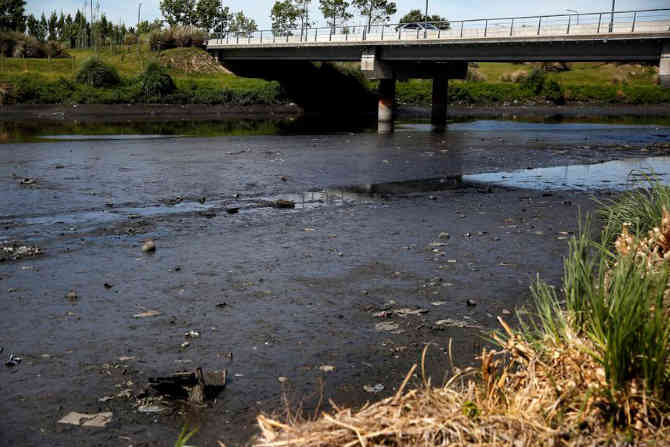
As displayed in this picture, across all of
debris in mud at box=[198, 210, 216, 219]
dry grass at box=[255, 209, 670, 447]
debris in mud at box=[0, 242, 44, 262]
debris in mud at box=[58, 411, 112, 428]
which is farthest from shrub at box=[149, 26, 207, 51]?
dry grass at box=[255, 209, 670, 447]

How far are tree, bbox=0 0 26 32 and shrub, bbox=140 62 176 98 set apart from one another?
5541cm

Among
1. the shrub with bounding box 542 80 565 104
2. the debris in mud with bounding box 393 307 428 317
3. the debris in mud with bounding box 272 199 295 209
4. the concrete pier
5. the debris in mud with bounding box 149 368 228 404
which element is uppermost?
the shrub with bounding box 542 80 565 104

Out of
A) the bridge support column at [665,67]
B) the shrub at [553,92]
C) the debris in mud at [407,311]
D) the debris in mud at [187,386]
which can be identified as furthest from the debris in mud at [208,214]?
the shrub at [553,92]

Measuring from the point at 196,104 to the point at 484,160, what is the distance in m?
35.4

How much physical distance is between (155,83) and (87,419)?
169ft

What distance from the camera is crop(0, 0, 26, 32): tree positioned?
327 feet

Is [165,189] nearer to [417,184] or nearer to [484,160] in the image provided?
[417,184]

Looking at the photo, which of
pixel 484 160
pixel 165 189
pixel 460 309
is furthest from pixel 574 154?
pixel 460 309

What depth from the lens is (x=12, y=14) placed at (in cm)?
10462

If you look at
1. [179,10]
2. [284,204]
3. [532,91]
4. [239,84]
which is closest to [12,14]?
[179,10]

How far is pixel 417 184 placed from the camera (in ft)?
57.4

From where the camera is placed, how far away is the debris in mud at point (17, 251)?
30.9ft

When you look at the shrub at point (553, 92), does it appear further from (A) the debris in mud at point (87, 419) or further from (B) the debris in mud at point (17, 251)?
(A) the debris in mud at point (87, 419)

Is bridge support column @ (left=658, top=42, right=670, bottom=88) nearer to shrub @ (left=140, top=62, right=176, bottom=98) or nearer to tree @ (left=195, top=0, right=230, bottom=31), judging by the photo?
shrub @ (left=140, top=62, right=176, bottom=98)
